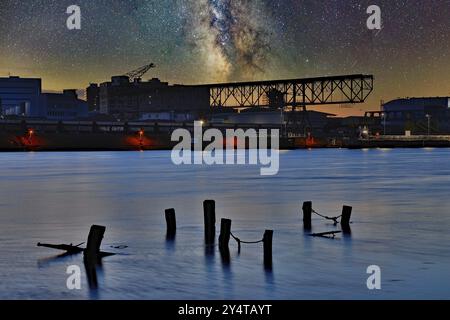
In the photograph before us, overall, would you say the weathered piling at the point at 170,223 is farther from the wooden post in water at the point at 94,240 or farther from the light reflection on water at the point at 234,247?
the wooden post in water at the point at 94,240

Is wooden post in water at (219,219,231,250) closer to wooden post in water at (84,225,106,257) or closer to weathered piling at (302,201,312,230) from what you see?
wooden post in water at (84,225,106,257)

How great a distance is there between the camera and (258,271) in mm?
22062

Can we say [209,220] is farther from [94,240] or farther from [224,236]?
[94,240]

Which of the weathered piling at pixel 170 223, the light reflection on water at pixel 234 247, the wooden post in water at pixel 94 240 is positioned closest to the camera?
the light reflection on water at pixel 234 247

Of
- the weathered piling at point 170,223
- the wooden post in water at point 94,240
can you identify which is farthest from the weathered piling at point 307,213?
the wooden post in water at point 94,240

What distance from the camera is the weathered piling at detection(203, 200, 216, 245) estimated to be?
27.4 meters

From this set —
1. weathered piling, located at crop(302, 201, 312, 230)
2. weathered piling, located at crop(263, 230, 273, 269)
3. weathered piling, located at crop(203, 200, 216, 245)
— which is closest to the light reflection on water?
weathered piling, located at crop(263, 230, 273, 269)

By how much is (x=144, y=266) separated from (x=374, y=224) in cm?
1401

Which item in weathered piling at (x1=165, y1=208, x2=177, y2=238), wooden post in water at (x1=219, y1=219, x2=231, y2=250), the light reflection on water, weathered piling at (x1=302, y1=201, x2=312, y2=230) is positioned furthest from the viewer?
weathered piling at (x1=302, y1=201, x2=312, y2=230)

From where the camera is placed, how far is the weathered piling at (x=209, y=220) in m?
27.4

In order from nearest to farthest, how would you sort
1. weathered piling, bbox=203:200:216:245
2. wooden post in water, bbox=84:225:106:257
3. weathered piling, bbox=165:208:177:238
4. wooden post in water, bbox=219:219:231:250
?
wooden post in water, bbox=84:225:106:257 < wooden post in water, bbox=219:219:231:250 < weathered piling, bbox=203:200:216:245 < weathered piling, bbox=165:208:177:238

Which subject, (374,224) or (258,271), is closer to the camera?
(258,271)

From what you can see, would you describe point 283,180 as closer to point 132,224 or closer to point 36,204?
point 36,204
